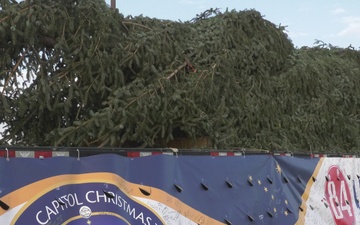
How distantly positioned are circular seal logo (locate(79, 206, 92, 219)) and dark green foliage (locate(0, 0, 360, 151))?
8.43ft

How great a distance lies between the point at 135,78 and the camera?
7.68m

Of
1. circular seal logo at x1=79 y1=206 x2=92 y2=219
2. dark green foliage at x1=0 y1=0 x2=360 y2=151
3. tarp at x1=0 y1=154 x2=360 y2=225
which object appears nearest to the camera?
tarp at x1=0 y1=154 x2=360 y2=225

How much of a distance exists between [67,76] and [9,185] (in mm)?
3529

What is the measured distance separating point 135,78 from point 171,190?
9.32 feet

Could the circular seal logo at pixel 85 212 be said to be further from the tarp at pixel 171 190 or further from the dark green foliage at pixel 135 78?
the dark green foliage at pixel 135 78

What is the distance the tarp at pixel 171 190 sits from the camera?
156 inches

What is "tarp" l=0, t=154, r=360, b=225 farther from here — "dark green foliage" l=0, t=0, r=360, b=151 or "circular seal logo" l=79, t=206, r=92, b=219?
"dark green foliage" l=0, t=0, r=360, b=151

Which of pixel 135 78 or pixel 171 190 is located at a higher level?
pixel 135 78

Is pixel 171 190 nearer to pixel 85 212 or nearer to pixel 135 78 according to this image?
pixel 85 212

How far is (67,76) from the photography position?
716 centimetres

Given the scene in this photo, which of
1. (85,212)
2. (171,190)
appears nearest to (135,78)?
(171,190)

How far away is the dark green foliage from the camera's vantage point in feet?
22.6

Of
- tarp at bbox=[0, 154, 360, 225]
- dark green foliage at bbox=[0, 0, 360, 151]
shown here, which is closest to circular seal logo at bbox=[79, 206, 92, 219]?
tarp at bbox=[0, 154, 360, 225]

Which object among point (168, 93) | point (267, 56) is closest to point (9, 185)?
point (168, 93)
